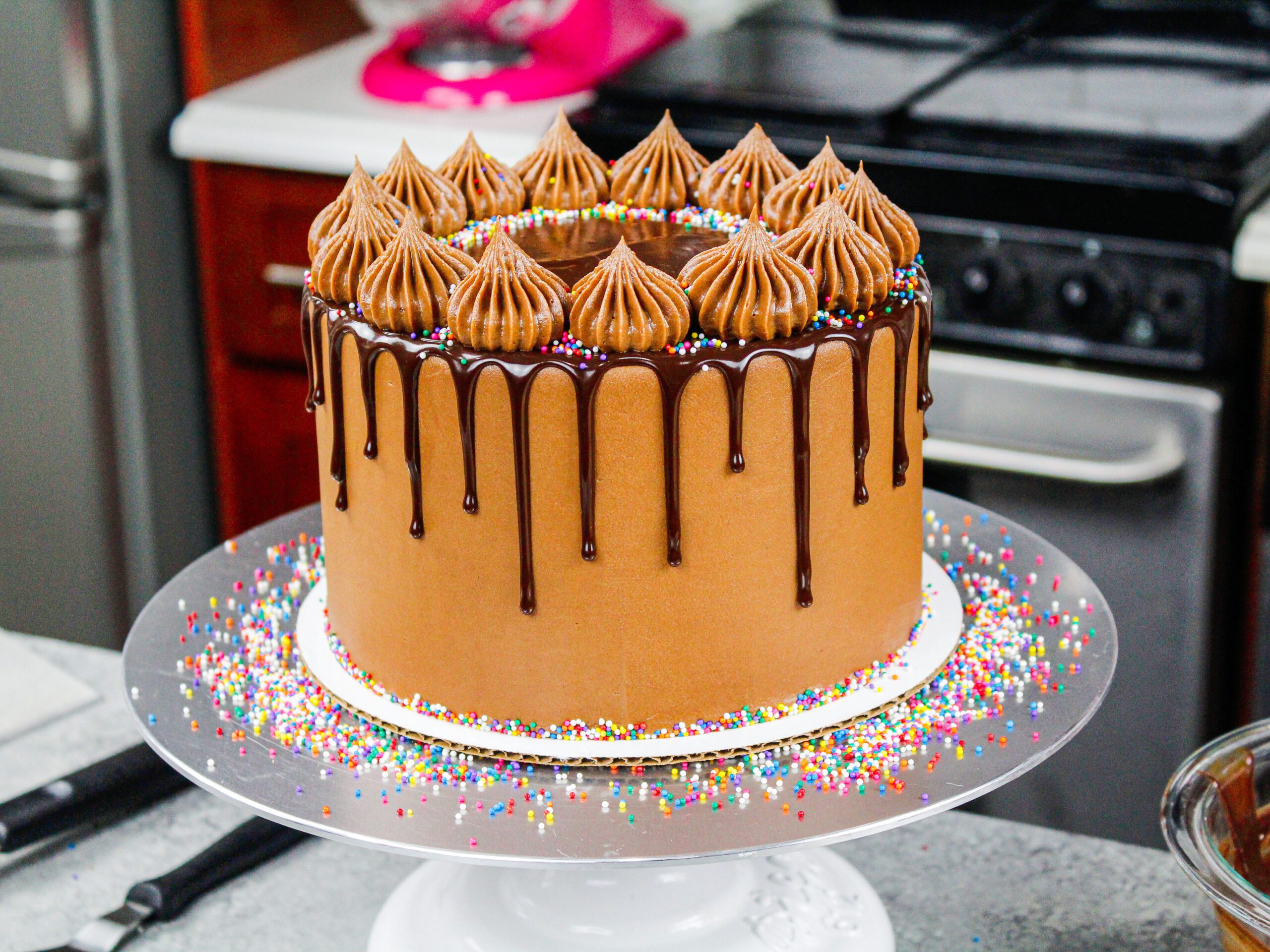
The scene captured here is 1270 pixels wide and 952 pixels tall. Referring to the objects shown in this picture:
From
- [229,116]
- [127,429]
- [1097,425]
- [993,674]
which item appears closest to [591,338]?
[993,674]

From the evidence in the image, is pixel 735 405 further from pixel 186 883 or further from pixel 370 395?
pixel 186 883

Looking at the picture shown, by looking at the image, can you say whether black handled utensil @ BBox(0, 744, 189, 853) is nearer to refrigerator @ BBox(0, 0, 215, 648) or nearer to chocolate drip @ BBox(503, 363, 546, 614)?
chocolate drip @ BBox(503, 363, 546, 614)

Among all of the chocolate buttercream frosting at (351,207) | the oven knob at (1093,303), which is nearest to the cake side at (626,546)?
the chocolate buttercream frosting at (351,207)

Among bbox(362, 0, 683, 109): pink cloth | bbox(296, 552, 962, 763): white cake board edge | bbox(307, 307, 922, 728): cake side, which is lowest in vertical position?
bbox(296, 552, 962, 763): white cake board edge

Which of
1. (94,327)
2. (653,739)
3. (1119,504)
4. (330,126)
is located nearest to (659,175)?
(653,739)

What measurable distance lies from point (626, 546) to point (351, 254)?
0.29 meters

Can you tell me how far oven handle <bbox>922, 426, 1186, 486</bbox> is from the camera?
6.64ft

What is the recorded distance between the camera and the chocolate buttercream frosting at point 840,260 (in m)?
1.09

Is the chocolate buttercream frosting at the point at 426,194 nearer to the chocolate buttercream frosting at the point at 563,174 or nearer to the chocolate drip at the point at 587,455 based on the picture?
the chocolate buttercream frosting at the point at 563,174

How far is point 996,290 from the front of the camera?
6.89 feet

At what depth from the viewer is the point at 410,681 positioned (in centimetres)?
113

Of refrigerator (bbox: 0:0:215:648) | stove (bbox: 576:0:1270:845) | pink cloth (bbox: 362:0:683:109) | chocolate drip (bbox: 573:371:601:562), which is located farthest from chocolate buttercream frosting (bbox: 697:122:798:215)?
refrigerator (bbox: 0:0:215:648)

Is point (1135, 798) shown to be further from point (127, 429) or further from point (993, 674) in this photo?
point (127, 429)

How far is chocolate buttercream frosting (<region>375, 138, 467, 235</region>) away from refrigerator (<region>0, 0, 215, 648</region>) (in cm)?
146
